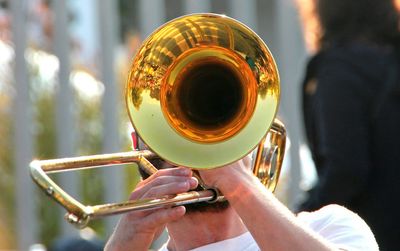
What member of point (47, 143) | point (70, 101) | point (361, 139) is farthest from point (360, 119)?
point (47, 143)

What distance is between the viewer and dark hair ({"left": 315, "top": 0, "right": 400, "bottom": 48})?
407 centimetres

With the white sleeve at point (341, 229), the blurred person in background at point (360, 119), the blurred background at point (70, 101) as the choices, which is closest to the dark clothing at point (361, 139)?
the blurred person in background at point (360, 119)

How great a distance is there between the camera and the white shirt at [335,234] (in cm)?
283

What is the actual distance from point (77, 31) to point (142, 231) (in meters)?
3.62

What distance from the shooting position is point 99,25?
5664 millimetres

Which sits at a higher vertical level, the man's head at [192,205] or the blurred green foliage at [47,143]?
the man's head at [192,205]

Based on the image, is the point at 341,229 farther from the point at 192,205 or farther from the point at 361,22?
the point at 361,22

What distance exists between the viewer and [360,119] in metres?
3.88

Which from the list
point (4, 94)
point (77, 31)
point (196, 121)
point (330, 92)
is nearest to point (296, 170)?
point (77, 31)

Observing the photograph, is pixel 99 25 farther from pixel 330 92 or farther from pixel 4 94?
pixel 330 92

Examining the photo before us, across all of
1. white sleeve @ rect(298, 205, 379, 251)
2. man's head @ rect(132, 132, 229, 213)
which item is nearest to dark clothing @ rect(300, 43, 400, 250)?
white sleeve @ rect(298, 205, 379, 251)

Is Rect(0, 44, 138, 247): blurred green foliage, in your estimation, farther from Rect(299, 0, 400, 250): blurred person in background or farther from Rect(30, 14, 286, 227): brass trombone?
Rect(30, 14, 286, 227): brass trombone

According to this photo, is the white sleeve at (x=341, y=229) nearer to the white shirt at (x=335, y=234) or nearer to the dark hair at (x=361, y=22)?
the white shirt at (x=335, y=234)

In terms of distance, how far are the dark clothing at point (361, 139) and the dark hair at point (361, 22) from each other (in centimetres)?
10
